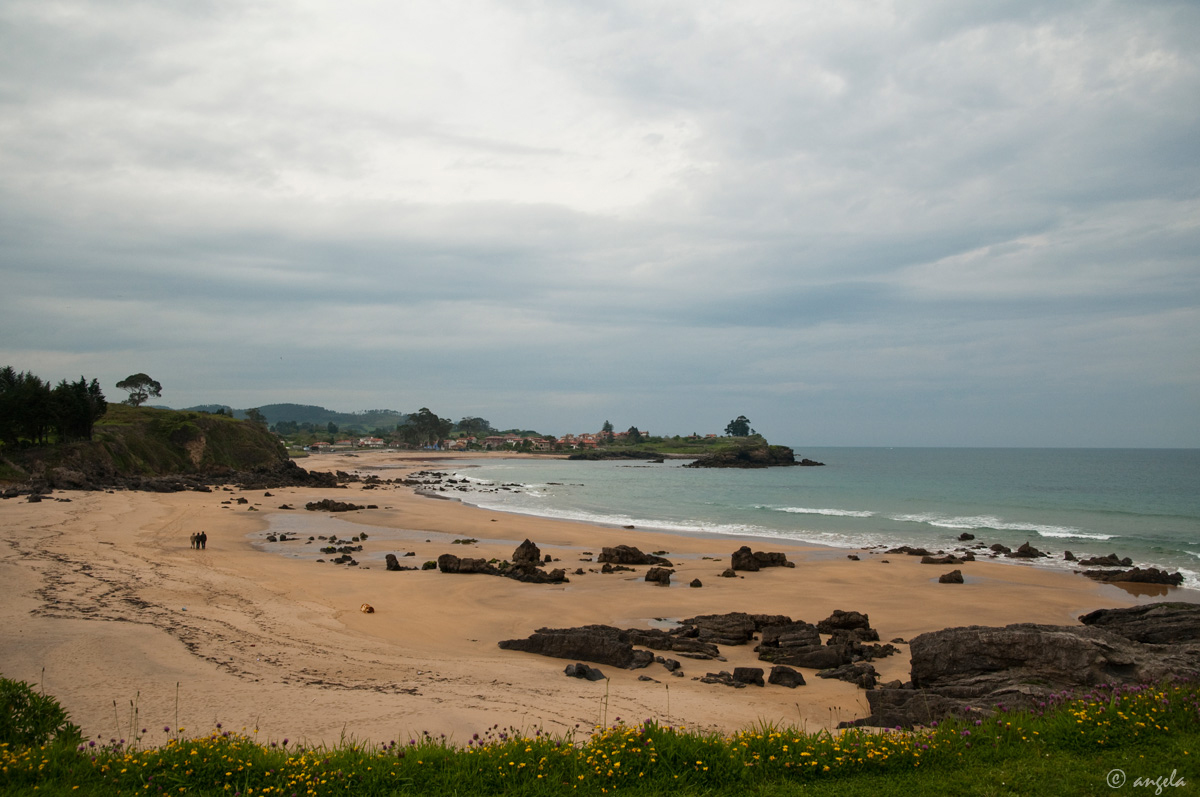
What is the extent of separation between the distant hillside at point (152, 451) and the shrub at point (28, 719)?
4654 cm

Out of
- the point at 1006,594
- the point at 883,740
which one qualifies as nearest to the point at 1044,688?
the point at 883,740

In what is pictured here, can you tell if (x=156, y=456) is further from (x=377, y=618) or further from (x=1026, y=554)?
(x=1026, y=554)

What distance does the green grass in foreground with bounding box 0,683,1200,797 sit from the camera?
18.8ft

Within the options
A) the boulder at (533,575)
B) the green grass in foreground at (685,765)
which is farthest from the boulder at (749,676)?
the boulder at (533,575)

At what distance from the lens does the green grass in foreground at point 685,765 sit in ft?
18.8

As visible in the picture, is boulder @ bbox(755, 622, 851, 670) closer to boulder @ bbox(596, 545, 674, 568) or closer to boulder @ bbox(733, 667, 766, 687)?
boulder @ bbox(733, 667, 766, 687)

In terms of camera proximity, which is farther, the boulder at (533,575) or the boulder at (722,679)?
the boulder at (533,575)

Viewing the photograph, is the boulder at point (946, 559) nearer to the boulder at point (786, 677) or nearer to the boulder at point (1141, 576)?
the boulder at point (1141, 576)

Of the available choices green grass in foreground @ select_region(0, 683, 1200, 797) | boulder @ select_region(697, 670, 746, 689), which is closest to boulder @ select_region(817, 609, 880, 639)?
boulder @ select_region(697, 670, 746, 689)

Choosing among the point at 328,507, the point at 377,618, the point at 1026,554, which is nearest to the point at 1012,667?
the point at 377,618

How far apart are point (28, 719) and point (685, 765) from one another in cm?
670

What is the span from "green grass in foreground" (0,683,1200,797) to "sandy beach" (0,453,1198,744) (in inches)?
63.9

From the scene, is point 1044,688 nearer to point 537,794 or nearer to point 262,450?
point 537,794

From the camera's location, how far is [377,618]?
655 inches
